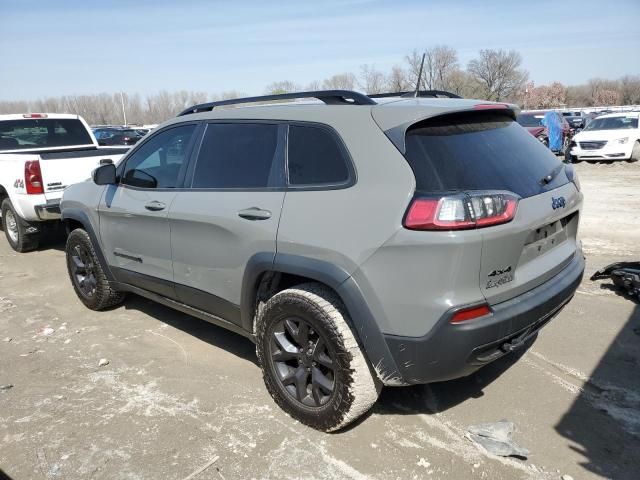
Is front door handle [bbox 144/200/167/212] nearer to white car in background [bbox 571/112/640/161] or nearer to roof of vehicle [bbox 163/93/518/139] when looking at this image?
roof of vehicle [bbox 163/93/518/139]

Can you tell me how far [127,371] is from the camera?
3.89 m

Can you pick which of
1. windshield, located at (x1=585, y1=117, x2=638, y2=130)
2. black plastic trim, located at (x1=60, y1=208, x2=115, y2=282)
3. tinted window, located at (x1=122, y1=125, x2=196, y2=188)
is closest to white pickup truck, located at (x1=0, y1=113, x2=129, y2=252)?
black plastic trim, located at (x1=60, y1=208, x2=115, y2=282)

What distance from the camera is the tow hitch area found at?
15.5ft

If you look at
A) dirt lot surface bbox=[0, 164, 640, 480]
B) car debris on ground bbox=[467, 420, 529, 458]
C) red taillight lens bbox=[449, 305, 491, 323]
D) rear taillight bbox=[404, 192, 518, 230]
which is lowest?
dirt lot surface bbox=[0, 164, 640, 480]

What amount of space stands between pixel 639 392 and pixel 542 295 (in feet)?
3.92

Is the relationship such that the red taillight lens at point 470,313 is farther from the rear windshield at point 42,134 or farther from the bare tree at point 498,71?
the bare tree at point 498,71

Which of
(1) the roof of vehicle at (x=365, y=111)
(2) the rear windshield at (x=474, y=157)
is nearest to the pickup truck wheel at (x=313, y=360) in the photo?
(2) the rear windshield at (x=474, y=157)

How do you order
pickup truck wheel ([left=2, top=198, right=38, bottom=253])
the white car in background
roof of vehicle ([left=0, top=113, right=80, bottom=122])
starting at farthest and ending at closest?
the white car in background
roof of vehicle ([left=0, top=113, right=80, bottom=122])
pickup truck wheel ([left=2, top=198, right=38, bottom=253])

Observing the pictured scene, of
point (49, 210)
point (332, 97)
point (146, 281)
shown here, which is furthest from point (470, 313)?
Answer: point (49, 210)

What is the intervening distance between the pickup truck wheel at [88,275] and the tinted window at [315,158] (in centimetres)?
257

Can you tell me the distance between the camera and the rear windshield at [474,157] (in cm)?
255

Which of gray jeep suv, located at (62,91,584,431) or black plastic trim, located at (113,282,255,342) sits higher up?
gray jeep suv, located at (62,91,584,431)

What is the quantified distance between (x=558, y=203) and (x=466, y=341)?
3.43ft

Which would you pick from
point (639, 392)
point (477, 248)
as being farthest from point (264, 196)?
point (639, 392)
